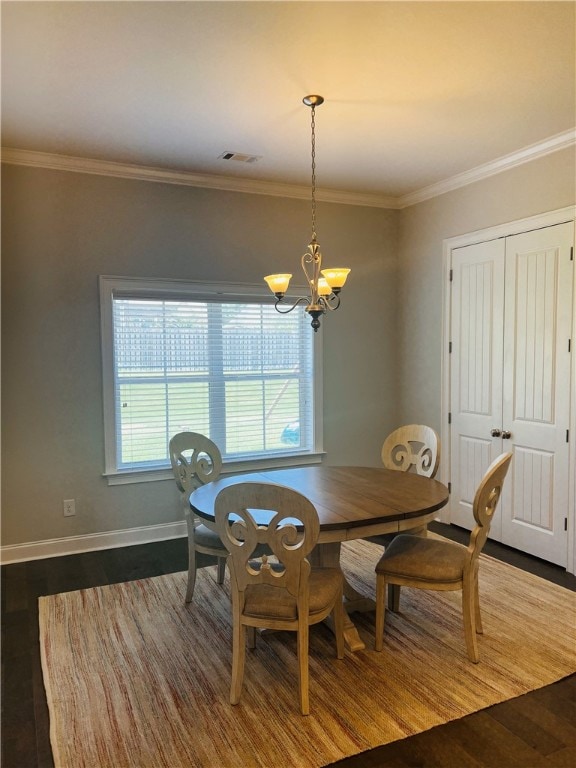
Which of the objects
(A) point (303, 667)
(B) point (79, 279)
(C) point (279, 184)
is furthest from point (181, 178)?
(A) point (303, 667)

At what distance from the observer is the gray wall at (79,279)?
12.1 ft

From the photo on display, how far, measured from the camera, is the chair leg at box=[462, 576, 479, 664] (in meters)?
2.50

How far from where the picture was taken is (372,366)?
4988 mm

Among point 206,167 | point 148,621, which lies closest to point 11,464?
point 148,621

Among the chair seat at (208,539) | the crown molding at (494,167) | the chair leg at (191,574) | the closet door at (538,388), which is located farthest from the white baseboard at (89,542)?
the crown molding at (494,167)

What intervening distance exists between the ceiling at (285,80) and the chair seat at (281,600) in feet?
7.60

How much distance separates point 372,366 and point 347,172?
67.4 inches

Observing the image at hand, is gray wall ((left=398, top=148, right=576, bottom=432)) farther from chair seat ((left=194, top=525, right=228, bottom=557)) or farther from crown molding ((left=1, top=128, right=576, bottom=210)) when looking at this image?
chair seat ((left=194, top=525, right=228, bottom=557))

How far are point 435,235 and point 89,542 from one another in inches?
144

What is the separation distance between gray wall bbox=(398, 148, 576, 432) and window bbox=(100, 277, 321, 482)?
2.95 feet

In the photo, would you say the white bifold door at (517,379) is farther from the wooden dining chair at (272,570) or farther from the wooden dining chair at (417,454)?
the wooden dining chair at (272,570)

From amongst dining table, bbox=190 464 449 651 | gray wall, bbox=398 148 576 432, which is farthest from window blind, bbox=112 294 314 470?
dining table, bbox=190 464 449 651

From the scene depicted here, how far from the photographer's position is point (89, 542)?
394 cm

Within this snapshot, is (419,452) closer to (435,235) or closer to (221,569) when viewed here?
(221,569)
